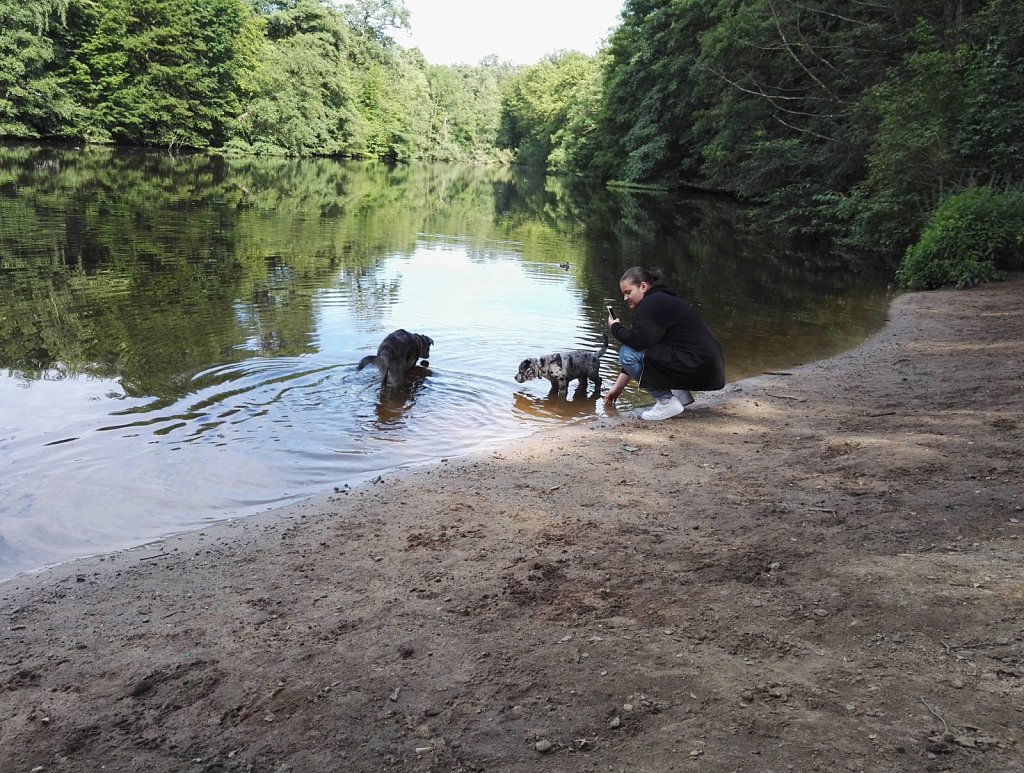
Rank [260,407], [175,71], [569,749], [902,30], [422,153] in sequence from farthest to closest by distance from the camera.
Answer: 1. [422,153]
2. [175,71]
3. [902,30]
4. [260,407]
5. [569,749]

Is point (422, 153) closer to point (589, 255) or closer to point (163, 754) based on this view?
point (589, 255)

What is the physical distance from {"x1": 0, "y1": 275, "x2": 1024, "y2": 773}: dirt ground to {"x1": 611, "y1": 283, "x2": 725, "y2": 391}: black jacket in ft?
5.52

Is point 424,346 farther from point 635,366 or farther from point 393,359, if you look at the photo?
point 635,366

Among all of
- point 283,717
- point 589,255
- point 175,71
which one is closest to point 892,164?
point 589,255

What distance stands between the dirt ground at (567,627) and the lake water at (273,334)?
109 cm

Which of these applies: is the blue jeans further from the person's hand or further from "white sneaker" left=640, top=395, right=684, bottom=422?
the person's hand

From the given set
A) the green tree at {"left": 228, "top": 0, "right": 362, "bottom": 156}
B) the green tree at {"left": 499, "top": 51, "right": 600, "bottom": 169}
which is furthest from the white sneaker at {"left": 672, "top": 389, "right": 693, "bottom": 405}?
the green tree at {"left": 499, "top": 51, "right": 600, "bottom": 169}

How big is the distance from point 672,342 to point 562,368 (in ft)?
5.42

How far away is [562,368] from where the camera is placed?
358 inches

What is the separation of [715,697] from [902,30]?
29.0m

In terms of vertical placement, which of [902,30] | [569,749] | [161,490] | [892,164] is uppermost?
[902,30]

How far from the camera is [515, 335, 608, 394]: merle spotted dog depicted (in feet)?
29.8

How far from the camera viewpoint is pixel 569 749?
271 centimetres

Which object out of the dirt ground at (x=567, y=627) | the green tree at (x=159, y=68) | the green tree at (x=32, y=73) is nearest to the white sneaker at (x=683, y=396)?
the dirt ground at (x=567, y=627)
